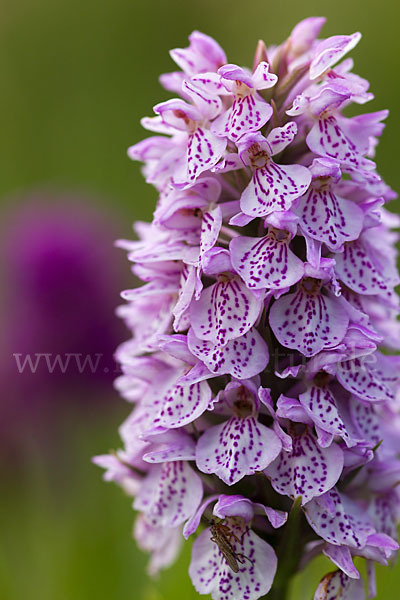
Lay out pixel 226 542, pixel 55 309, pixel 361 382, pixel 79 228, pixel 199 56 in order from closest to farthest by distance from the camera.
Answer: pixel 226 542, pixel 361 382, pixel 199 56, pixel 55 309, pixel 79 228

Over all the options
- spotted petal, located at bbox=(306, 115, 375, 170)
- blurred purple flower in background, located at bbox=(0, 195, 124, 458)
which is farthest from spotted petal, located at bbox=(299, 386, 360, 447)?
blurred purple flower in background, located at bbox=(0, 195, 124, 458)

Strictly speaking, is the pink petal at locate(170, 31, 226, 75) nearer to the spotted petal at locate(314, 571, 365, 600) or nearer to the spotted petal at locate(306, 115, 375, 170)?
the spotted petal at locate(306, 115, 375, 170)

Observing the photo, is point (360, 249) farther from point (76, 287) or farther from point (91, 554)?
point (76, 287)

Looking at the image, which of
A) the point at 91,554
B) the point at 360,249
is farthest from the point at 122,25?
the point at 360,249

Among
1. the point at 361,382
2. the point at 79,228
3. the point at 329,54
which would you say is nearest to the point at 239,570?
the point at 361,382

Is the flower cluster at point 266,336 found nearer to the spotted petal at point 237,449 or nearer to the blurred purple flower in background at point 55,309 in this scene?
the spotted petal at point 237,449

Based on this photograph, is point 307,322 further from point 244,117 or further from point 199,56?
point 199,56

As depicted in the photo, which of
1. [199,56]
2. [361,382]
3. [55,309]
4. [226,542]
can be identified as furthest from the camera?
[55,309]

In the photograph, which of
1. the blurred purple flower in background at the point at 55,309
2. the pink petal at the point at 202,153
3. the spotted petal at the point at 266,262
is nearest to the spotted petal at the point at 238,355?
the spotted petal at the point at 266,262
